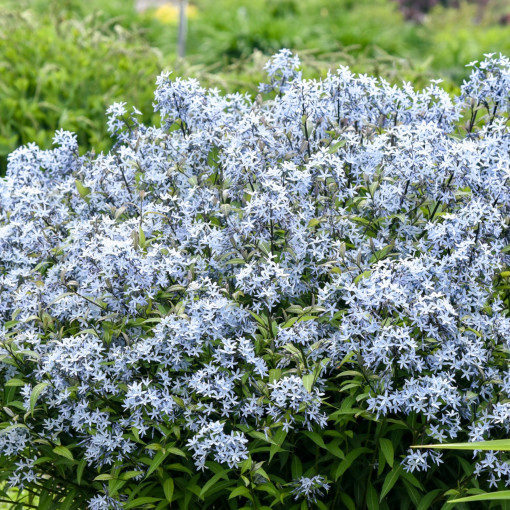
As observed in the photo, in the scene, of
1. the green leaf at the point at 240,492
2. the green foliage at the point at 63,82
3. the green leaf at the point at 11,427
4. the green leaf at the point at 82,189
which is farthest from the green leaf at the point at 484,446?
the green foliage at the point at 63,82

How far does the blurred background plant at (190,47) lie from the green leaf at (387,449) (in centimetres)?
287

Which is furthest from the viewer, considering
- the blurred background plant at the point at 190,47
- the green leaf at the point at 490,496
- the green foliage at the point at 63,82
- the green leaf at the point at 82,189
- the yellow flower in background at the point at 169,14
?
the yellow flower in background at the point at 169,14

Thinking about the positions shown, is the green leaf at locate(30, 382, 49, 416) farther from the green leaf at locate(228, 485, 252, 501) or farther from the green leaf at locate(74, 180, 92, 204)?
the green leaf at locate(74, 180, 92, 204)

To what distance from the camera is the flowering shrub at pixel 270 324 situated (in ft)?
8.44

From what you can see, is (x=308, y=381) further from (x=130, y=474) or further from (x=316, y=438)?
(x=130, y=474)

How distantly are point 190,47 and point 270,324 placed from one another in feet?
34.7

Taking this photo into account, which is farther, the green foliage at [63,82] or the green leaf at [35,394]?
the green foliage at [63,82]

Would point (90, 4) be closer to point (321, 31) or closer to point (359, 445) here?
point (321, 31)

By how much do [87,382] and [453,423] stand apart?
49.7 inches

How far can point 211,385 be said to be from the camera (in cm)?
257

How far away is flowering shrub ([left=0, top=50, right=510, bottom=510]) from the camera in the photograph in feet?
8.44

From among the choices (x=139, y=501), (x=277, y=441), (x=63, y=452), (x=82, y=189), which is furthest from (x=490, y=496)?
(x=82, y=189)

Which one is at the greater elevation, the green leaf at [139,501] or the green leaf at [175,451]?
the green leaf at [175,451]

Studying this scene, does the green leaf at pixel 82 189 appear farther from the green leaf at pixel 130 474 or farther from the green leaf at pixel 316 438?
the green leaf at pixel 316 438
